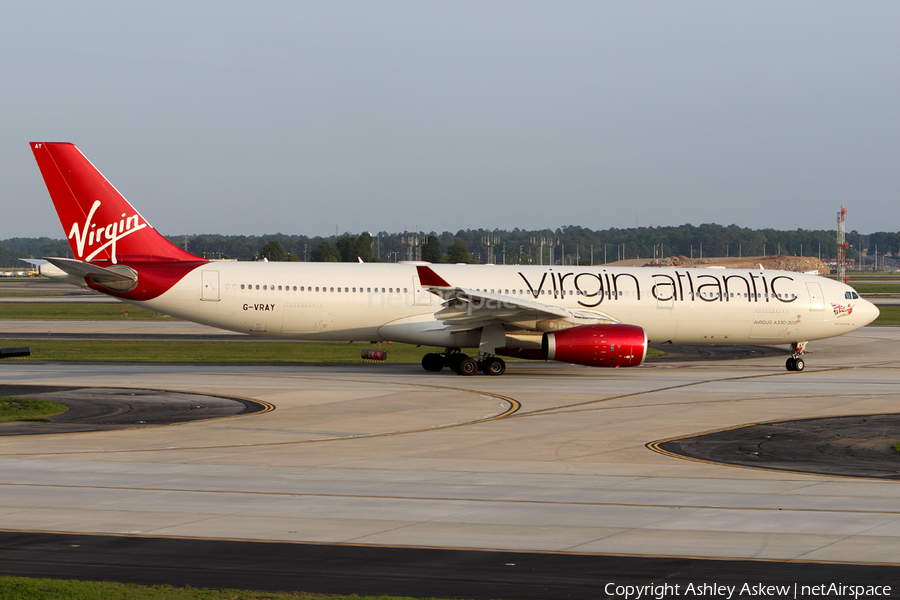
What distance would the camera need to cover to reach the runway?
11930mm

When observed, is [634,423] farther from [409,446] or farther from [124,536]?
[124,536]

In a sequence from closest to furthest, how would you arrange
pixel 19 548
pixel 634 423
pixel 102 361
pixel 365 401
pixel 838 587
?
pixel 838 587
pixel 19 548
pixel 634 423
pixel 365 401
pixel 102 361

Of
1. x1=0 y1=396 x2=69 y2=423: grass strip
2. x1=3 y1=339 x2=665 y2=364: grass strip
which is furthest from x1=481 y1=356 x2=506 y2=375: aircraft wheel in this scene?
x1=0 y1=396 x2=69 y2=423: grass strip

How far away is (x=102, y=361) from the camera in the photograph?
37.3 metres

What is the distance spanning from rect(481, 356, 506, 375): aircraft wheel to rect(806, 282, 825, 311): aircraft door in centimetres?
1367

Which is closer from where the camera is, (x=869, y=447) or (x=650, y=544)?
(x=650, y=544)

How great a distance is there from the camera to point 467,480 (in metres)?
15.7

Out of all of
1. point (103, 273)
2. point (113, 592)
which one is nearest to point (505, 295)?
point (103, 273)

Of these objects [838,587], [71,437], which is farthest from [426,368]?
[838,587]

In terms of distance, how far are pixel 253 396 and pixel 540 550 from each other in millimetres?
17304

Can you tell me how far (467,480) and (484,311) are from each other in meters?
17.0

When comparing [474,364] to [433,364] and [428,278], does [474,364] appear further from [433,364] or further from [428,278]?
[428,278]

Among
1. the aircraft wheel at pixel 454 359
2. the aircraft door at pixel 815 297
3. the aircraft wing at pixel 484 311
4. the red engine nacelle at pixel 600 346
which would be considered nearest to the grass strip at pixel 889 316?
the aircraft door at pixel 815 297

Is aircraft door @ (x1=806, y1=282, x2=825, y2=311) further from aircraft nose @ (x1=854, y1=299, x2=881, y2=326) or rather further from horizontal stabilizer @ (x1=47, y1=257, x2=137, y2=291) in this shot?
horizontal stabilizer @ (x1=47, y1=257, x2=137, y2=291)
